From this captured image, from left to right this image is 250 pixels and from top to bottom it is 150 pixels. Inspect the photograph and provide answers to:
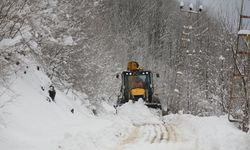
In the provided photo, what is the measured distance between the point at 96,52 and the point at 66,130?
1371cm

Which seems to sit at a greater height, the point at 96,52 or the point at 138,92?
the point at 96,52

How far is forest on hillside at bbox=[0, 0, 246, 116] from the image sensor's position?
14.5 meters

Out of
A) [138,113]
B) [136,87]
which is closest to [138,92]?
[136,87]

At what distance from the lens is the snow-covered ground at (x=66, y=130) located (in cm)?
1202

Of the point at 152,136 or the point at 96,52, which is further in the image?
the point at 96,52

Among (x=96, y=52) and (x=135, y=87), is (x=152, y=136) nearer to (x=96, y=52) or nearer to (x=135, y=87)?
(x=135, y=87)

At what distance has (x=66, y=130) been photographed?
14.8 m

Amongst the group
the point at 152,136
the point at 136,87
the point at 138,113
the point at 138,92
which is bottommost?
the point at 138,113

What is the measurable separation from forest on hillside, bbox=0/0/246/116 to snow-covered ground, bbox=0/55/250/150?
917 millimetres

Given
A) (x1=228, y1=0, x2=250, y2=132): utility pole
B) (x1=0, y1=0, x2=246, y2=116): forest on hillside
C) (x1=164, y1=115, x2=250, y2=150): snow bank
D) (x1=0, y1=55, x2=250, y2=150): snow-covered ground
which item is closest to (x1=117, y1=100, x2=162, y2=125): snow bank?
(x1=0, y1=0, x2=246, y2=116): forest on hillside

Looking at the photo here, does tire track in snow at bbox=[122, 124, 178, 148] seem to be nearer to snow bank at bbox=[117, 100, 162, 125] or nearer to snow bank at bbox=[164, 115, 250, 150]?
→ snow bank at bbox=[164, 115, 250, 150]

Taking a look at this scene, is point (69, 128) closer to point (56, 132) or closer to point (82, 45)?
point (56, 132)

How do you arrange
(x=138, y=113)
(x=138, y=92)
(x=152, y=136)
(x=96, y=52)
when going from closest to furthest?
(x=152, y=136) → (x=138, y=113) → (x=138, y=92) → (x=96, y=52)

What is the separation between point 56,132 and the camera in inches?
555
